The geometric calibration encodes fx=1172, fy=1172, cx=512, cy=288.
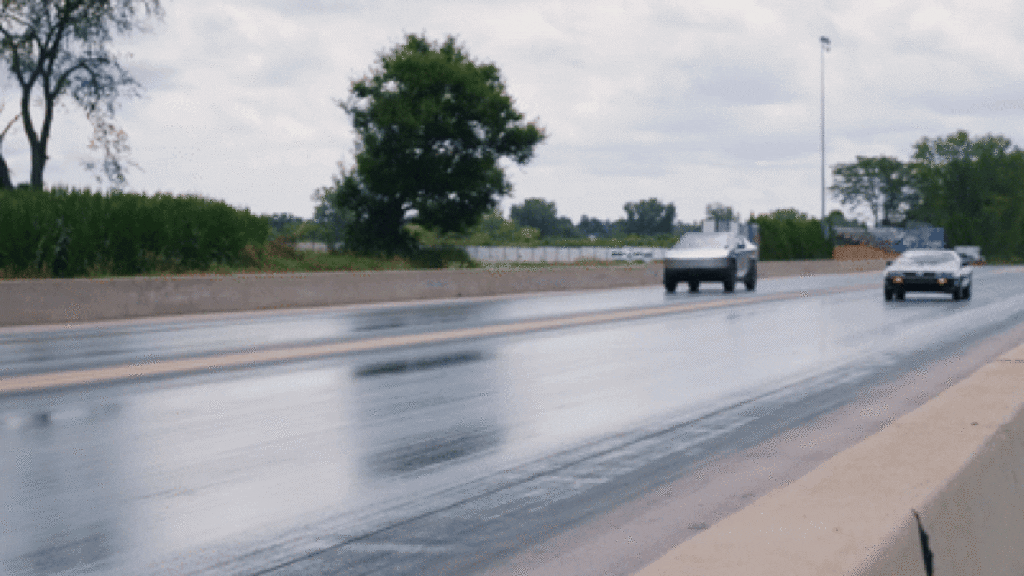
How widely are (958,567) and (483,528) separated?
86.7 inches

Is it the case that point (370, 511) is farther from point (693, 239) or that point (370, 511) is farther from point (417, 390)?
point (693, 239)

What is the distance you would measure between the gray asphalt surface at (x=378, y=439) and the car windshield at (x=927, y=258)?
1392 centimetres

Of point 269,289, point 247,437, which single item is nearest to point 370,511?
point 247,437

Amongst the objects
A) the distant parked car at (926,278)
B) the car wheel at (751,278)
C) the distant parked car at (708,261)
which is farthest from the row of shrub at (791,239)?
the distant parked car at (926,278)

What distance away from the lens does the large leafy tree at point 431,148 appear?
50312 millimetres

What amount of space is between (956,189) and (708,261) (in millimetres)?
135270

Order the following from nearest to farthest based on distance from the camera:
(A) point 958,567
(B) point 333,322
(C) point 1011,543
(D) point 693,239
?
(A) point 958,567
(C) point 1011,543
(B) point 333,322
(D) point 693,239

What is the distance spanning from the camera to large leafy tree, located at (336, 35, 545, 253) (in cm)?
5031

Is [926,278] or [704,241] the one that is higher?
[704,241]

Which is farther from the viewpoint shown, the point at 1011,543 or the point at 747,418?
the point at 747,418

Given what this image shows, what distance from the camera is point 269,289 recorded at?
26.0m

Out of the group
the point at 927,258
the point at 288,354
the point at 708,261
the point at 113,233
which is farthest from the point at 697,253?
the point at 288,354

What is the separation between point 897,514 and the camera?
4.15 metres

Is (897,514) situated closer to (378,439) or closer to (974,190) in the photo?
(378,439)
